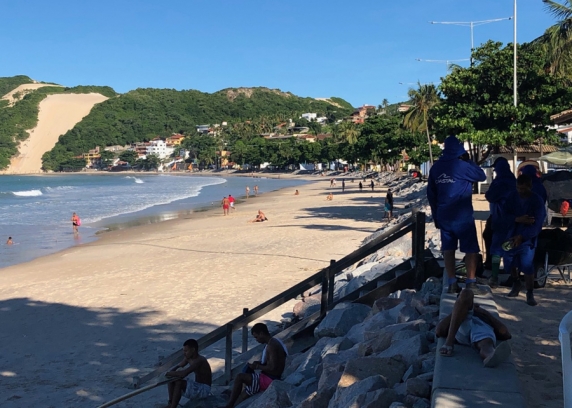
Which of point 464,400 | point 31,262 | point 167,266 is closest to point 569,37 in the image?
point 167,266

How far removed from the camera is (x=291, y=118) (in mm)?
175125

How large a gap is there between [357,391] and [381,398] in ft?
0.90

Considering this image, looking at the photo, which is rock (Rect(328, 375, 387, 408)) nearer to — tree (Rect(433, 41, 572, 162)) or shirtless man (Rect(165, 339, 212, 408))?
shirtless man (Rect(165, 339, 212, 408))

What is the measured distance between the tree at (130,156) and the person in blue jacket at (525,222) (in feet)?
546

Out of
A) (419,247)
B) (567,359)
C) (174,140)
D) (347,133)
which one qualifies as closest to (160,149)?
(174,140)

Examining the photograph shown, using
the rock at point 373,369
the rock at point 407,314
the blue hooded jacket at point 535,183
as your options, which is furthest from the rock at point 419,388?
the blue hooded jacket at point 535,183

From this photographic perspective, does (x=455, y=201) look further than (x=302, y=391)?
Yes

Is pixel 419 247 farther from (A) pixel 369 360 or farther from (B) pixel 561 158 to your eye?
(B) pixel 561 158

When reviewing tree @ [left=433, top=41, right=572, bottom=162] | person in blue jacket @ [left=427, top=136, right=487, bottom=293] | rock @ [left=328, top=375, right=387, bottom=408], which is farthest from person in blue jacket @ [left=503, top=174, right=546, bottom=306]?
tree @ [left=433, top=41, right=572, bottom=162]

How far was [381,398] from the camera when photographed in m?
3.40

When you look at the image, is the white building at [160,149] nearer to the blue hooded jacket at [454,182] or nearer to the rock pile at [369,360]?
the rock pile at [369,360]

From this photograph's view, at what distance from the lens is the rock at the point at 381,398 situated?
3.39 m

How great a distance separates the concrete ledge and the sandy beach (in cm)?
397

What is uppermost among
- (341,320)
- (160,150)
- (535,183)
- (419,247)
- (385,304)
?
(160,150)
